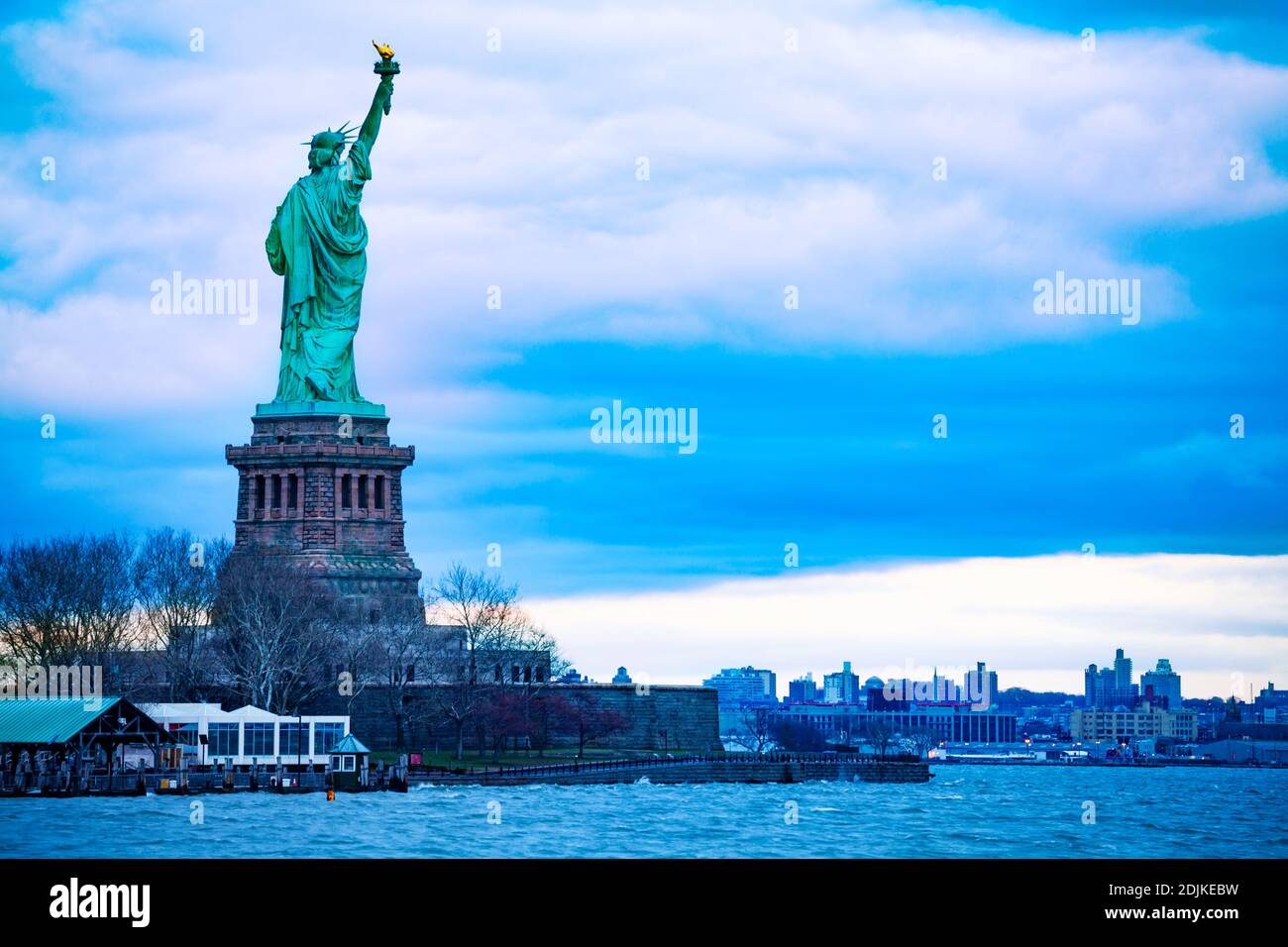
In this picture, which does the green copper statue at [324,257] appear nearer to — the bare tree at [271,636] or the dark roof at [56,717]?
the bare tree at [271,636]

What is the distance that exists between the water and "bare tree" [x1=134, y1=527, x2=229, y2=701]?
15593mm

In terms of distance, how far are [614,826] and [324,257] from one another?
46642 millimetres

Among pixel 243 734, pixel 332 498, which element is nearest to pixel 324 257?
pixel 332 498

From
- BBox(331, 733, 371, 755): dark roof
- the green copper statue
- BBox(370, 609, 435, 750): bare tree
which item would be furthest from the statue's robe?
BBox(331, 733, 371, 755): dark roof

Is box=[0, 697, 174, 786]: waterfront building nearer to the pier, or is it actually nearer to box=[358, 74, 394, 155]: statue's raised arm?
the pier

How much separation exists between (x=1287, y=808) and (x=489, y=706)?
38481 mm

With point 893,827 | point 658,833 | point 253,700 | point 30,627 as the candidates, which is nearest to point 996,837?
point 893,827

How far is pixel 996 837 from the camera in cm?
8125

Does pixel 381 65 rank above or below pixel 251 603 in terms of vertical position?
above

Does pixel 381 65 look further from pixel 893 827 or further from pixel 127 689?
pixel 893 827

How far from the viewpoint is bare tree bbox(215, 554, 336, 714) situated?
10531 cm

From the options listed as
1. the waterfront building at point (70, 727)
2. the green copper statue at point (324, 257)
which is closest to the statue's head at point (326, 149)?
the green copper statue at point (324, 257)

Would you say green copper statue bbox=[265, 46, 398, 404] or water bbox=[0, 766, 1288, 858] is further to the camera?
green copper statue bbox=[265, 46, 398, 404]

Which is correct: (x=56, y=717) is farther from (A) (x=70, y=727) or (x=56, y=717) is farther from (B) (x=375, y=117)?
(B) (x=375, y=117)
